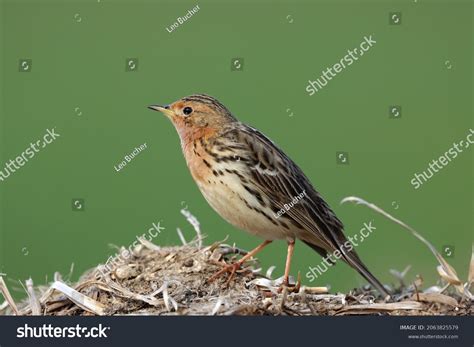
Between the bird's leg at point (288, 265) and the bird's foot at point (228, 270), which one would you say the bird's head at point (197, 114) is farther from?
the bird's foot at point (228, 270)

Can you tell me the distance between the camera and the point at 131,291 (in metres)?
9.63

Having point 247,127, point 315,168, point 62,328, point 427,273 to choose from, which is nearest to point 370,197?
point 315,168

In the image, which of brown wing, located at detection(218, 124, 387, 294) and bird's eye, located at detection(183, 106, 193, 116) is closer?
brown wing, located at detection(218, 124, 387, 294)

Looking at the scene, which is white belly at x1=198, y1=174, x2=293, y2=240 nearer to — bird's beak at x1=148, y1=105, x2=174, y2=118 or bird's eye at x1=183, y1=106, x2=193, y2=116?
bird's eye at x1=183, y1=106, x2=193, y2=116

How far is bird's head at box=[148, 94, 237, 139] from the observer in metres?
11.4

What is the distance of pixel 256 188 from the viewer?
10688mm

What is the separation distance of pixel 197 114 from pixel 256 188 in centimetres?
151

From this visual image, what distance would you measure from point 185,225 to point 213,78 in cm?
356

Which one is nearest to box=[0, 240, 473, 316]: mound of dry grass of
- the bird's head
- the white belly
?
the white belly

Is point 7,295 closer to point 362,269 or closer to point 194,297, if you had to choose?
point 194,297

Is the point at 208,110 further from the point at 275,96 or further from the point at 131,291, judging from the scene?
the point at 275,96

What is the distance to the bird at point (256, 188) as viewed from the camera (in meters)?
10.6

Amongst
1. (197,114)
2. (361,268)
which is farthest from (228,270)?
(197,114)

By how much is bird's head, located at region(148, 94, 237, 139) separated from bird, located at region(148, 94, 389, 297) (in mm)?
13
